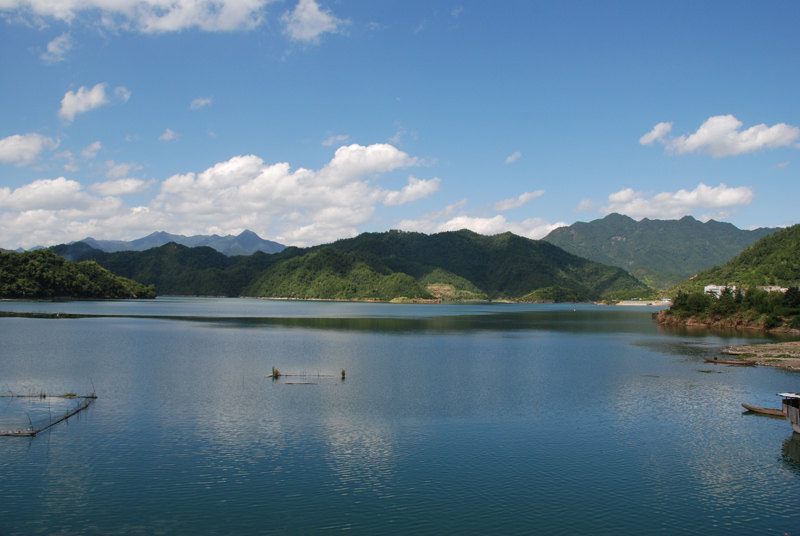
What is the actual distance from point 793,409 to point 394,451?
68.8 ft

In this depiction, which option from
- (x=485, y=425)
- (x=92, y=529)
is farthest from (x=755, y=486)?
(x=92, y=529)

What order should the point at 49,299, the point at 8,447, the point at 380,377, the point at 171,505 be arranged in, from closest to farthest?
the point at 171,505, the point at 8,447, the point at 380,377, the point at 49,299

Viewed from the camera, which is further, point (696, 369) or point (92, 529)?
point (696, 369)

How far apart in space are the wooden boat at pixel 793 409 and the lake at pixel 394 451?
65 cm

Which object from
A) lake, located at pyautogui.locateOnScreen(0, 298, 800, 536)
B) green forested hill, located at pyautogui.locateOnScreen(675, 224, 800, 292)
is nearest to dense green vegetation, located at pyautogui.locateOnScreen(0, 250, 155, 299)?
lake, located at pyautogui.locateOnScreen(0, 298, 800, 536)

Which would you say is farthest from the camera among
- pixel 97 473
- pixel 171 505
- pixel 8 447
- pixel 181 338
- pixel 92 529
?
pixel 181 338

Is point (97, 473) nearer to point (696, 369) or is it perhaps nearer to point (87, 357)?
point (87, 357)

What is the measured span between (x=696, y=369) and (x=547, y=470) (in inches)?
1354

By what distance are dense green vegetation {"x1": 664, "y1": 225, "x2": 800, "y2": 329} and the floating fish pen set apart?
98.3m

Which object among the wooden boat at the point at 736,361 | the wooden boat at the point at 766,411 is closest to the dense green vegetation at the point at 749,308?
the wooden boat at the point at 736,361

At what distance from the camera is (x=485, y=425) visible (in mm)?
28562

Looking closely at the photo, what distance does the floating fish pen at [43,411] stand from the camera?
82.0 feet

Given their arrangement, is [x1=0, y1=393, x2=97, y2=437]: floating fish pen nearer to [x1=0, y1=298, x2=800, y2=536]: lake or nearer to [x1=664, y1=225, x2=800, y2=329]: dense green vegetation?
[x1=0, y1=298, x2=800, y2=536]: lake

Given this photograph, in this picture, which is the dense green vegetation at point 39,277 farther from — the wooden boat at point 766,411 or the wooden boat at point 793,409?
the wooden boat at point 793,409
